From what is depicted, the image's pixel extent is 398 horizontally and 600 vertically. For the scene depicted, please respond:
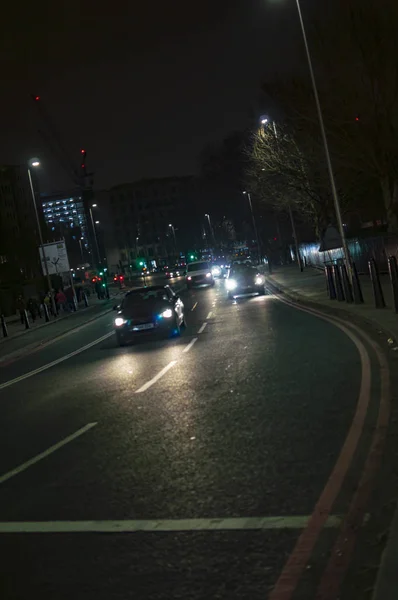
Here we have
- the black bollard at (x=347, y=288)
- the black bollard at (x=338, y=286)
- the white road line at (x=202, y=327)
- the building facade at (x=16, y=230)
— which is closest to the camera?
the white road line at (x=202, y=327)

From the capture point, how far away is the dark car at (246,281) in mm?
32500

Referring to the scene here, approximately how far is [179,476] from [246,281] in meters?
26.8

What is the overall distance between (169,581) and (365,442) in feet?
9.40

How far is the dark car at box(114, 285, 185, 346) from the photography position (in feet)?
58.6

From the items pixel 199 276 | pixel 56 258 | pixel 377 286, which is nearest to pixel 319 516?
pixel 377 286

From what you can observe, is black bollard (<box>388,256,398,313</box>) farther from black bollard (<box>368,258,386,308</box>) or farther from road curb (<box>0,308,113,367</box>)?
road curb (<box>0,308,113,367</box>)

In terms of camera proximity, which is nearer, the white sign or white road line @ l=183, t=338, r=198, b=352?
white road line @ l=183, t=338, r=198, b=352

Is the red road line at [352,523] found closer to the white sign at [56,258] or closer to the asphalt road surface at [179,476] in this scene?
the asphalt road surface at [179,476]

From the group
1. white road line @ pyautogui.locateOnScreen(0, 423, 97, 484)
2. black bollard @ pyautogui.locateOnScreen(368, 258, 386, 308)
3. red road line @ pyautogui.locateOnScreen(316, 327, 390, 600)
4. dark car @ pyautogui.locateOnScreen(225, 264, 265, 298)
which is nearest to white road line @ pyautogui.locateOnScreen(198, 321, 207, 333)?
black bollard @ pyautogui.locateOnScreen(368, 258, 386, 308)

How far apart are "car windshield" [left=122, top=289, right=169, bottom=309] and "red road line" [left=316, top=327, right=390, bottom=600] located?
11.9 meters

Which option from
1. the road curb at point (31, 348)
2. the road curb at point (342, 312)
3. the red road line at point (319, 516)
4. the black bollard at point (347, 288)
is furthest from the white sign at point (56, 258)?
the red road line at point (319, 516)

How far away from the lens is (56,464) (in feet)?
22.6

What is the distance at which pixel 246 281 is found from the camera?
32.5 metres


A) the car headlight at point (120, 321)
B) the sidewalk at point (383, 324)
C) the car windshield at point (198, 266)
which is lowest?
the sidewalk at point (383, 324)
